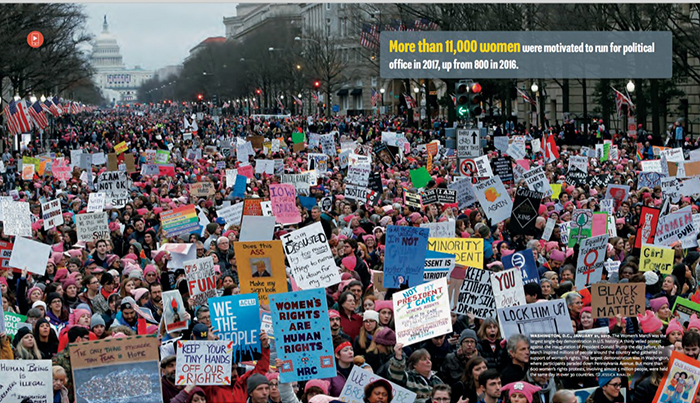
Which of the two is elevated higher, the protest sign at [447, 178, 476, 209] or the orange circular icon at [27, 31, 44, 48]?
the orange circular icon at [27, 31, 44, 48]

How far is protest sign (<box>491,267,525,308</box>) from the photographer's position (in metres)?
10.8

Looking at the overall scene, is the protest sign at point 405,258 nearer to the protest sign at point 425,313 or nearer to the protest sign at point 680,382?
the protest sign at point 425,313

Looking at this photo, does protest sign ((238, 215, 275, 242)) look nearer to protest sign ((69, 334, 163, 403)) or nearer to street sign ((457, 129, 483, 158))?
protest sign ((69, 334, 163, 403))

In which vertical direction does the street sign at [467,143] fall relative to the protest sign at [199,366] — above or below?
above

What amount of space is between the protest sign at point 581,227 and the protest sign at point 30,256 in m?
6.47

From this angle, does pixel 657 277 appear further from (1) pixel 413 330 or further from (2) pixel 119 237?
(2) pixel 119 237

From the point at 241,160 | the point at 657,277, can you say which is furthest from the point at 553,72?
the point at 657,277

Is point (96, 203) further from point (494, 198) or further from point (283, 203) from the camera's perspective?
point (494, 198)

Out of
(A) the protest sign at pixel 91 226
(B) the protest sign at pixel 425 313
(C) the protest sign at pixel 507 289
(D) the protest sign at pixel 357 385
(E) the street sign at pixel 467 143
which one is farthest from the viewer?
(E) the street sign at pixel 467 143

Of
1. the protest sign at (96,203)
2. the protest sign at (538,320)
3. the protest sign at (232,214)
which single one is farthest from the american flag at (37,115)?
the protest sign at (538,320)

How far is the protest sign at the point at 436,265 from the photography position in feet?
40.4

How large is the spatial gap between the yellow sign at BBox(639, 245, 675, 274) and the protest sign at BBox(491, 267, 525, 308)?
290 centimetres

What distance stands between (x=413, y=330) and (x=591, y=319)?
157 centimetres

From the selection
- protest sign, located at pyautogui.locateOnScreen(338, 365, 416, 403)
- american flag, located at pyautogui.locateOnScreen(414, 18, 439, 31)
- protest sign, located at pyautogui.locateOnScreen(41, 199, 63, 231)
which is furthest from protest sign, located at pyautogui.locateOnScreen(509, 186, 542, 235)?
american flag, located at pyautogui.locateOnScreen(414, 18, 439, 31)
